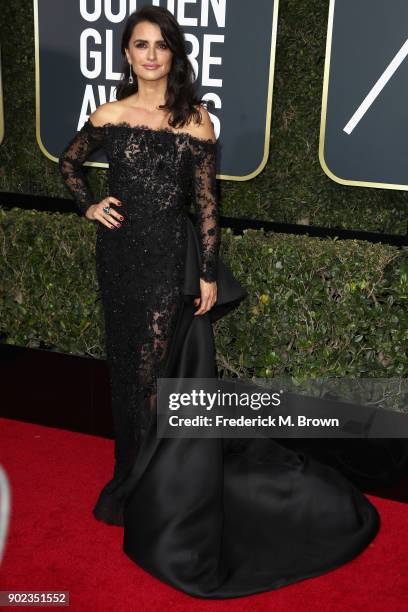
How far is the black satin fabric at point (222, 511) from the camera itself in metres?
3.22

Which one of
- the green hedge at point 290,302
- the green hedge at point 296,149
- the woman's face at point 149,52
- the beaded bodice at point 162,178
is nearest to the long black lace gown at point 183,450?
the beaded bodice at point 162,178

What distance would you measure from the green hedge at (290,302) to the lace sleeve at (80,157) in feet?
2.45

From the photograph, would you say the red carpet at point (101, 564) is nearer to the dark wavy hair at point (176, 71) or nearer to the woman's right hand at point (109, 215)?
the woman's right hand at point (109, 215)

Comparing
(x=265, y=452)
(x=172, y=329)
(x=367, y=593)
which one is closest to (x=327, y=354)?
(x=265, y=452)

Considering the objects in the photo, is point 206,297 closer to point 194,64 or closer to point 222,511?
point 222,511

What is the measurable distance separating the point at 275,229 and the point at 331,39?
48.7 inches

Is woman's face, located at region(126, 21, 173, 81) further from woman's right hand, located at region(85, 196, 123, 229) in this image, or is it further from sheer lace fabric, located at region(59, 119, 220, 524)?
woman's right hand, located at region(85, 196, 123, 229)

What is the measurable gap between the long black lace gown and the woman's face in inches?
9.5

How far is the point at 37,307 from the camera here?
15.4ft

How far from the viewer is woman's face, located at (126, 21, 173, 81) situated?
3.19 m

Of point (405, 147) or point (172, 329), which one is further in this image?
point (405, 147)

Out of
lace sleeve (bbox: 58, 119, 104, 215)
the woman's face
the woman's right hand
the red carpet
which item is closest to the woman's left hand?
the woman's right hand

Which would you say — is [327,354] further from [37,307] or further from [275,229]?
[37,307]

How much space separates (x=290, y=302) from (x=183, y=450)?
107cm
